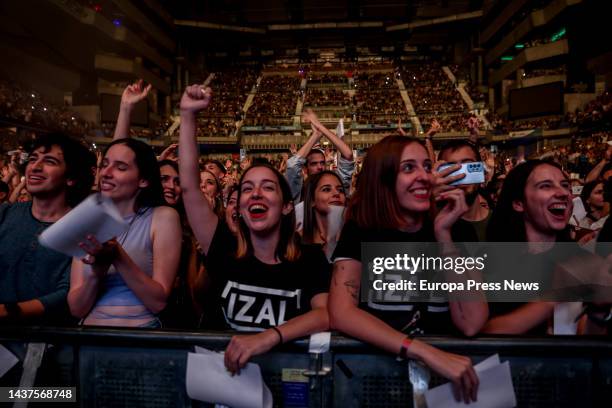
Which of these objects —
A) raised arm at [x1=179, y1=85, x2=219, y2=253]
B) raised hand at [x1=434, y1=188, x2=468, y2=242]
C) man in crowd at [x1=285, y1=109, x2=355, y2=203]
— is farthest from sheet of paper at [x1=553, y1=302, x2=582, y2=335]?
man in crowd at [x1=285, y1=109, x2=355, y2=203]

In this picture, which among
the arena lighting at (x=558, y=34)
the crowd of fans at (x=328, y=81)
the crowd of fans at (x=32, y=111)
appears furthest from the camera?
the crowd of fans at (x=328, y=81)

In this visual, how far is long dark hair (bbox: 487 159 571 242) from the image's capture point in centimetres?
195

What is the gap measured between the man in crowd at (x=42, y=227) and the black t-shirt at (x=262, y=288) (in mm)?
668

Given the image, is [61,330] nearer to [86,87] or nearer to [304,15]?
[86,87]

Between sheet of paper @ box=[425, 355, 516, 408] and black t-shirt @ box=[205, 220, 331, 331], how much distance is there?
564 millimetres

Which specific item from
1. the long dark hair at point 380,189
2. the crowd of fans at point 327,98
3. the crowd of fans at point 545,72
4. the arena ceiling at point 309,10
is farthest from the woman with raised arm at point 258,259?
the arena ceiling at point 309,10

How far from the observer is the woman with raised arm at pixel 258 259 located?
169 cm

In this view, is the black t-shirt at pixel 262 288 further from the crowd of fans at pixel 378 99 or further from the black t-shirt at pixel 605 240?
the crowd of fans at pixel 378 99

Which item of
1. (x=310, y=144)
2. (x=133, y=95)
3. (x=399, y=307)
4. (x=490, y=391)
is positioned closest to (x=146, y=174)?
(x=133, y=95)

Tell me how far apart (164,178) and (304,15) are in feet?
127

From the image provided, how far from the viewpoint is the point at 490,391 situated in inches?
53.1

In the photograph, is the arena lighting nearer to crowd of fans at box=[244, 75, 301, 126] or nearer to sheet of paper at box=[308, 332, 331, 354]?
crowd of fans at box=[244, 75, 301, 126]

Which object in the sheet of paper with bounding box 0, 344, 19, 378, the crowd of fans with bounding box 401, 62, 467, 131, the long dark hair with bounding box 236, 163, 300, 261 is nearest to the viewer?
the sheet of paper with bounding box 0, 344, 19, 378

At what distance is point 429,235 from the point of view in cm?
174
